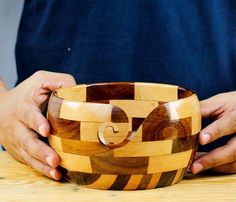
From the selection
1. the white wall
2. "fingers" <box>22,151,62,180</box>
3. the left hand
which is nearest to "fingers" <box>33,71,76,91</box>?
"fingers" <box>22,151,62,180</box>

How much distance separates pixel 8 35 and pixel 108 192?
3.22ft

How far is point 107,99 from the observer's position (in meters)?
0.85

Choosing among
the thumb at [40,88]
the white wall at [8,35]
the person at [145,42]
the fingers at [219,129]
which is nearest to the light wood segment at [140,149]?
the fingers at [219,129]

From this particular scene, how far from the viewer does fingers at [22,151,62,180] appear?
797 millimetres

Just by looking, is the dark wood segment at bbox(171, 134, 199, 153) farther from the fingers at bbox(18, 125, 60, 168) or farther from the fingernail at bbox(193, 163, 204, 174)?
the fingers at bbox(18, 125, 60, 168)

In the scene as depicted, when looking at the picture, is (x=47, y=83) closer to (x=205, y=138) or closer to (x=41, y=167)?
(x=41, y=167)

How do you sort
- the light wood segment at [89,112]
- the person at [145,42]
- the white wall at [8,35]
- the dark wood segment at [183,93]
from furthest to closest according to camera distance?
1. the white wall at [8,35]
2. the person at [145,42]
3. the dark wood segment at [183,93]
4. the light wood segment at [89,112]

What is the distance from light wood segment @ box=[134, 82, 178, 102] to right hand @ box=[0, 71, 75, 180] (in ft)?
0.40

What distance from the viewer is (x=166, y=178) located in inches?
29.7

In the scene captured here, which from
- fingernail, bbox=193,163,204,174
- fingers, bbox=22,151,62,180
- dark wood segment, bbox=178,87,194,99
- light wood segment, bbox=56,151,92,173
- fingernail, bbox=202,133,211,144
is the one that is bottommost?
fingers, bbox=22,151,62,180

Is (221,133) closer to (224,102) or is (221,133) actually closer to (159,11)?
(224,102)

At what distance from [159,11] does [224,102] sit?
0.33 metres

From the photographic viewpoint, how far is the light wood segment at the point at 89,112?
70 cm

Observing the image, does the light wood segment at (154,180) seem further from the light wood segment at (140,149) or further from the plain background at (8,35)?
the plain background at (8,35)
